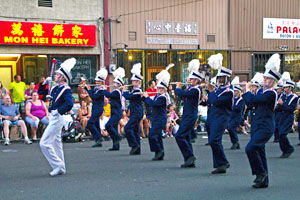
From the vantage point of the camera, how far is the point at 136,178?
314 inches

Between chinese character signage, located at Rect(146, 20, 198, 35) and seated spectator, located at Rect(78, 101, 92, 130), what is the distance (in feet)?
20.1

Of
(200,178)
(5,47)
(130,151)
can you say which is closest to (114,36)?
(5,47)

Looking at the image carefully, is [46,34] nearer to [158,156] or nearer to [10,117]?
[10,117]

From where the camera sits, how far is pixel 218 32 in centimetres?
2184

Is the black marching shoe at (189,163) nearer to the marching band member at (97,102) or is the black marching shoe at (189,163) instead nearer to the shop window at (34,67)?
the marching band member at (97,102)

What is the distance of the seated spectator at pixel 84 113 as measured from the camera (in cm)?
1501

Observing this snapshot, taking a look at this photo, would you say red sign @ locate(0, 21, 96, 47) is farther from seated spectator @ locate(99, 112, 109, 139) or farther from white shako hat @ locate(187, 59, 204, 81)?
white shako hat @ locate(187, 59, 204, 81)

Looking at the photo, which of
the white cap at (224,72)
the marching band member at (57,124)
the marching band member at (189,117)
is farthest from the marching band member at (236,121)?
the marching band member at (57,124)

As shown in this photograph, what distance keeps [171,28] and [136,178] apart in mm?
13483

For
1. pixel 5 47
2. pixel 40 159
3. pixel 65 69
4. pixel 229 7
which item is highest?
pixel 229 7

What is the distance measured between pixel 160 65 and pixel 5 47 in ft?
22.9

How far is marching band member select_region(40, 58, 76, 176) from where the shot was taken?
26.7 feet

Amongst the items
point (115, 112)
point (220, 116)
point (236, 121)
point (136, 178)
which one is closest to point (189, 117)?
point (220, 116)

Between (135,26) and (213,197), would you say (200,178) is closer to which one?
(213,197)
